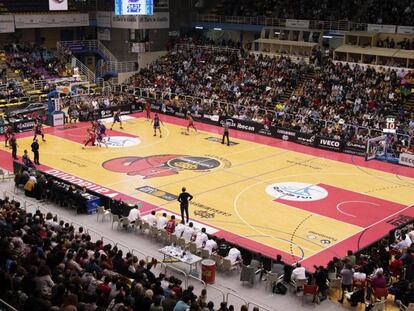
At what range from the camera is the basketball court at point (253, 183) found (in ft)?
76.8

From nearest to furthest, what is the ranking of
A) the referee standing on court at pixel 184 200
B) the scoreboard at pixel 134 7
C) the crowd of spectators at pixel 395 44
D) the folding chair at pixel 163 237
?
the folding chair at pixel 163 237
the referee standing on court at pixel 184 200
the crowd of spectators at pixel 395 44
the scoreboard at pixel 134 7

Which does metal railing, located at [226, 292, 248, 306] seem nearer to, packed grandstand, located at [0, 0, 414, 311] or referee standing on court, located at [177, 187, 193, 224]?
packed grandstand, located at [0, 0, 414, 311]

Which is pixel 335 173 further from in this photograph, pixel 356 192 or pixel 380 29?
pixel 380 29

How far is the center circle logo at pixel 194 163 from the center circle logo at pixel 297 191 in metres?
4.40

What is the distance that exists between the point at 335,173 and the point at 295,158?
3277 mm

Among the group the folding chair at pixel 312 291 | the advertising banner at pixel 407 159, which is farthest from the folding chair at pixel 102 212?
the advertising banner at pixel 407 159

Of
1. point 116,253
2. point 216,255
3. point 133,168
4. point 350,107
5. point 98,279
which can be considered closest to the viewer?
point 98,279

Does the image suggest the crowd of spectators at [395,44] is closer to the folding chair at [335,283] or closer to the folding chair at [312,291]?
the folding chair at [335,283]

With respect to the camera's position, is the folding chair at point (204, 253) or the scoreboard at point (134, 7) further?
the scoreboard at point (134, 7)

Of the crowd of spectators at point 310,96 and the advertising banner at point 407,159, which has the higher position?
the crowd of spectators at point 310,96

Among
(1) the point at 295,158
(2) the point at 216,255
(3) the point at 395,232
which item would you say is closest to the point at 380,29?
(1) the point at 295,158

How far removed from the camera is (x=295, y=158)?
112 ft

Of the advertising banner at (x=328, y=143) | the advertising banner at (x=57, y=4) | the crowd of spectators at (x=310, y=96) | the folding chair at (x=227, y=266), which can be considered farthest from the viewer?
the advertising banner at (x=57, y=4)

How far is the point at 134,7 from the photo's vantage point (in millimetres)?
47875
